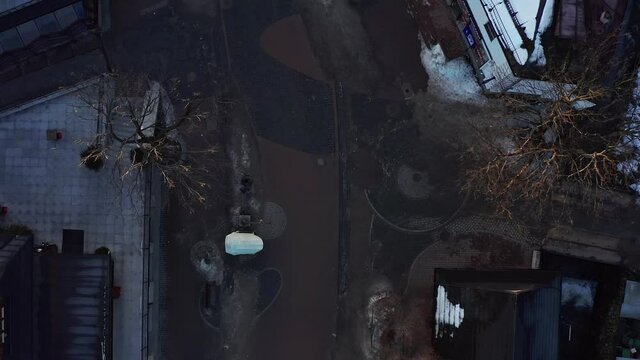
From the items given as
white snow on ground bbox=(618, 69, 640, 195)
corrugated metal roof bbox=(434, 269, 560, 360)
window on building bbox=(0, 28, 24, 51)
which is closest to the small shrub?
window on building bbox=(0, 28, 24, 51)

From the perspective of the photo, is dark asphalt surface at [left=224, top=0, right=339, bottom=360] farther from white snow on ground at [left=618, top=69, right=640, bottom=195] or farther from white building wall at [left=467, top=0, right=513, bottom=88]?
white snow on ground at [left=618, top=69, right=640, bottom=195]

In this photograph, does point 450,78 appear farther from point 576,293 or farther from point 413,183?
point 576,293

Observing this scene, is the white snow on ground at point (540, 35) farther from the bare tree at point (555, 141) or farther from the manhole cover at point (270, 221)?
the manhole cover at point (270, 221)

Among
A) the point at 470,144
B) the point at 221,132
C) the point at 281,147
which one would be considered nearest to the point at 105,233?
the point at 221,132

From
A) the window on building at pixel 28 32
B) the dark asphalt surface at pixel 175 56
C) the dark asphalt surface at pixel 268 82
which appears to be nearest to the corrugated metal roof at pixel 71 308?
the dark asphalt surface at pixel 175 56

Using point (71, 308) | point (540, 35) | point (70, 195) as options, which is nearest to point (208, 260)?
point (71, 308)

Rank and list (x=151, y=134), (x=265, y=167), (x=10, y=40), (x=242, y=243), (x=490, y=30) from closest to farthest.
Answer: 1. (x=490, y=30)
2. (x=151, y=134)
3. (x=242, y=243)
4. (x=10, y=40)
5. (x=265, y=167)
